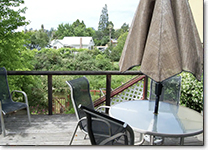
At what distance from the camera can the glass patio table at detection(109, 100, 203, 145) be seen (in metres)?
1.52

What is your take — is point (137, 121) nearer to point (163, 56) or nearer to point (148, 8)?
point (163, 56)

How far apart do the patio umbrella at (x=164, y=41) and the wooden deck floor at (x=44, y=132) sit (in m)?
1.23

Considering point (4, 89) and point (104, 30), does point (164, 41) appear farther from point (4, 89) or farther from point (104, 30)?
point (104, 30)

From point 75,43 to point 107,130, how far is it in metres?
7.37

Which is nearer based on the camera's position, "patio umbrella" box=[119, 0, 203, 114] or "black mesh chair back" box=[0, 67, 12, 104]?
"patio umbrella" box=[119, 0, 203, 114]

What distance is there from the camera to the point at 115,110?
1896mm

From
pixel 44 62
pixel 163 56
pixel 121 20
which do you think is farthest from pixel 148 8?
pixel 44 62

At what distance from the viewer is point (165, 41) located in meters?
1.31

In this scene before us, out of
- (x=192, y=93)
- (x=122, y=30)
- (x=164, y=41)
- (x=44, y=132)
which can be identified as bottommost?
(x=44, y=132)

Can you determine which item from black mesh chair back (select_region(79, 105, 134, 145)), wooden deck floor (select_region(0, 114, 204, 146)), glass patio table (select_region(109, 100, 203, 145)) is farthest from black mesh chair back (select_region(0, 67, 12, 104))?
black mesh chair back (select_region(79, 105, 134, 145))

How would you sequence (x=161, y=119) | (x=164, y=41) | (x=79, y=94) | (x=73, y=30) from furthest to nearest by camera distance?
(x=73, y=30) → (x=79, y=94) → (x=161, y=119) → (x=164, y=41)

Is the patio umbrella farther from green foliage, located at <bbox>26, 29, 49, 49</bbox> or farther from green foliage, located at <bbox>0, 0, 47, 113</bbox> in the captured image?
green foliage, located at <bbox>26, 29, 49, 49</bbox>

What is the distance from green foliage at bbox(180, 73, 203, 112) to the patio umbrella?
1.65 meters

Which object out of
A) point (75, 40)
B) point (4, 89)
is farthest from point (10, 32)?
point (75, 40)
